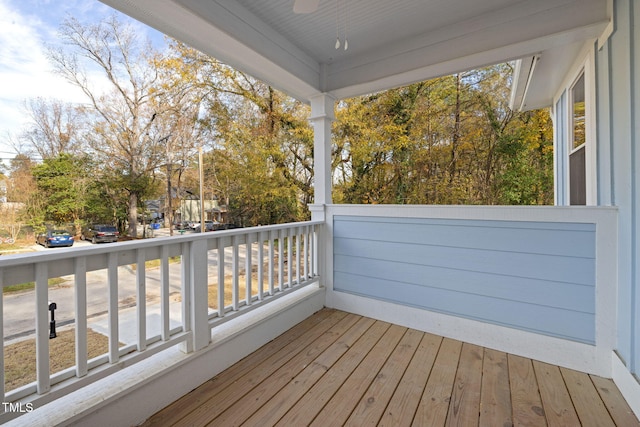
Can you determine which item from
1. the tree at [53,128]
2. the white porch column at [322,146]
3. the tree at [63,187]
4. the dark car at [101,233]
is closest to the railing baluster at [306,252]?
the white porch column at [322,146]

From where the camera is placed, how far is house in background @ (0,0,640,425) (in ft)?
5.05

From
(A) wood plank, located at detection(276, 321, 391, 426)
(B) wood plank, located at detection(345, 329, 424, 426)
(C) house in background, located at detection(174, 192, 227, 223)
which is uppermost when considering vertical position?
(C) house in background, located at detection(174, 192, 227, 223)

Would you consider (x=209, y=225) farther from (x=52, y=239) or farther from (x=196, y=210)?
(x=52, y=239)

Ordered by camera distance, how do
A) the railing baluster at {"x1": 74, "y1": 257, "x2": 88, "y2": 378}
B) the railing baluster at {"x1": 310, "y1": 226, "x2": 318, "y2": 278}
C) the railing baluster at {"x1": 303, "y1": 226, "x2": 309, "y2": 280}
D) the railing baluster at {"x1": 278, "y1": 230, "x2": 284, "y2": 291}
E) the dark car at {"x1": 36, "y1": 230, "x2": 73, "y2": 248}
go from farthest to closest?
1. the railing baluster at {"x1": 310, "y1": 226, "x2": 318, "y2": 278}
2. the railing baluster at {"x1": 303, "y1": 226, "x2": 309, "y2": 280}
3. the dark car at {"x1": 36, "y1": 230, "x2": 73, "y2": 248}
4. the railing baluster at {"x1": 278, "y1": 230, "x2": 284, "y2": 291}
5. the railing baluster at {"x1": 74, "y1": 257, "x2": 88, "y2": 378}

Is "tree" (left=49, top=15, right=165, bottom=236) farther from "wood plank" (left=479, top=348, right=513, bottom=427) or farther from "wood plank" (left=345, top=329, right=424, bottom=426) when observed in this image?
"wood plank" (left=479, top=348, right=513, bottom=427)

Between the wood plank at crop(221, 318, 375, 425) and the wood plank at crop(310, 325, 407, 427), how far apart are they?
0.61 ft

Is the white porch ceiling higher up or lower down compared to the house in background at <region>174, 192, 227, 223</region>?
higher up

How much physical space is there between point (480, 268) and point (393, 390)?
1.22 metres

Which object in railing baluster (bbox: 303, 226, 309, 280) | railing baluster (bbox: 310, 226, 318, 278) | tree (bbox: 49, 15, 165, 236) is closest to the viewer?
railing baluster (bbox: 303, 226, 309, 280)

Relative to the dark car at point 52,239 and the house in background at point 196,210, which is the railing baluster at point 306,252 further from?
the house in background at point 196,210

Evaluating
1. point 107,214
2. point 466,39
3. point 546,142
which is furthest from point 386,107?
point 107,214

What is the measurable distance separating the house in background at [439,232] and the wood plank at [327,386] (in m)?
0.54

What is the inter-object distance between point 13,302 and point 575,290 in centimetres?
353

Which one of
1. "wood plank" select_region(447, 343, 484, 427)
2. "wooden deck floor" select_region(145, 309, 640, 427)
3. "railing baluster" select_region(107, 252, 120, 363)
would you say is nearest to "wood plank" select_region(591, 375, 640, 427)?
"wooden deck floor" select_region(145, 309, 640, 427)
